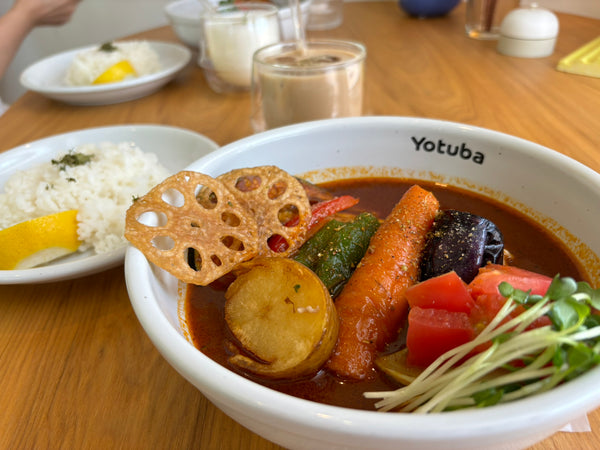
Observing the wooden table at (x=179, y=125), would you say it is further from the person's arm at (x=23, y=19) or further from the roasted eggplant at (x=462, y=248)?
the person's arm at (x=23, y=19)

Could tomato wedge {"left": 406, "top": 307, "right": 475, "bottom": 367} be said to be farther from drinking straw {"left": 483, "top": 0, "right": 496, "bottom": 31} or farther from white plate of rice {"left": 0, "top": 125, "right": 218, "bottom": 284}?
drinking straw {"left": 483, "top": 0, "right": 496, "bottom": 31}

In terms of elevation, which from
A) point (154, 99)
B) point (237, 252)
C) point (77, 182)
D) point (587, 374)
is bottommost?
point (154, 99)

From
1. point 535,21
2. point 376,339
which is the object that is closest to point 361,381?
point 376,339

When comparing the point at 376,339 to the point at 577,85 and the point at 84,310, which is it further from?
the point at 577,85

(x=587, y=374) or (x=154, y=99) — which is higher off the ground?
(x=587, y=374)

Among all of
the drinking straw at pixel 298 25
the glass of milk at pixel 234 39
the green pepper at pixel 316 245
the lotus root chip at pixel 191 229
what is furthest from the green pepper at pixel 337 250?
the glass of milk at pixel 234 39
